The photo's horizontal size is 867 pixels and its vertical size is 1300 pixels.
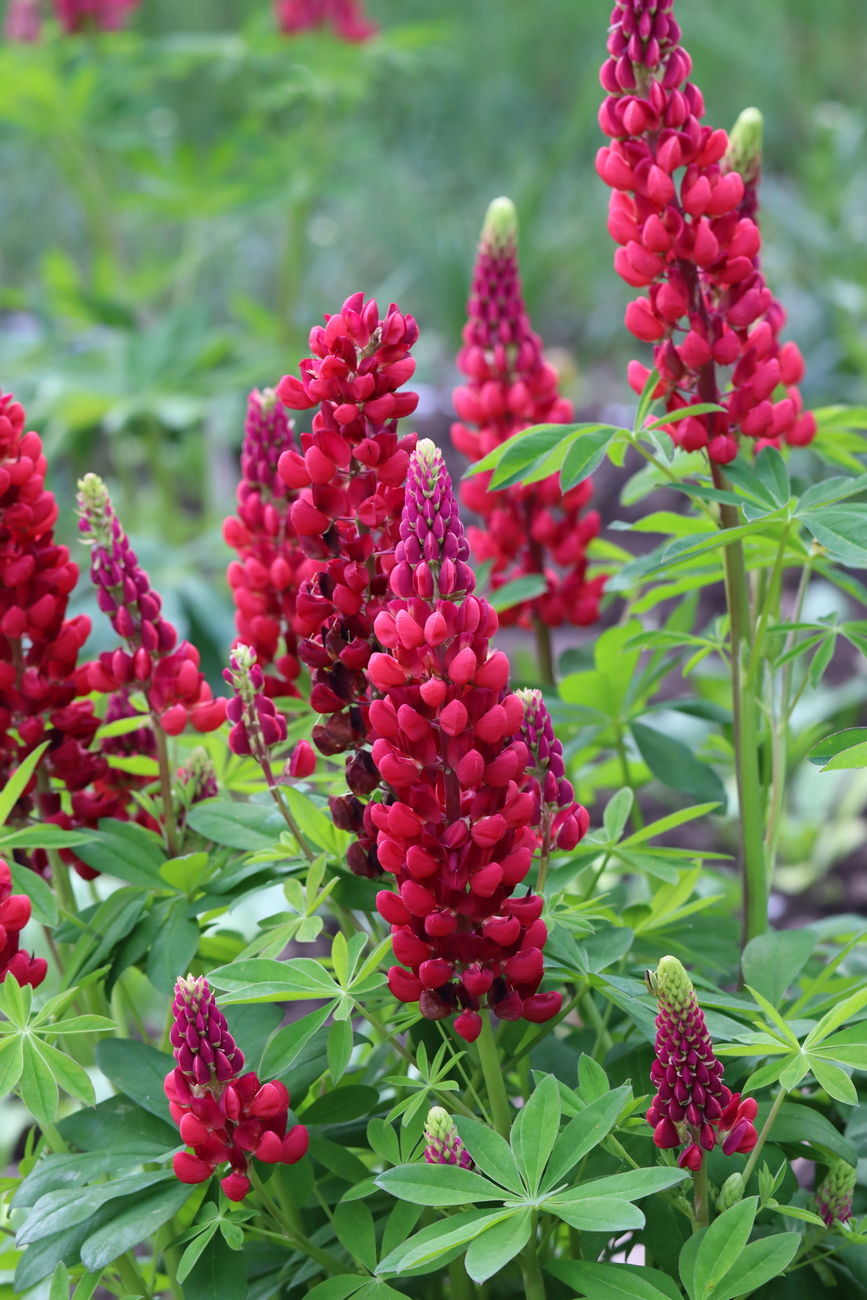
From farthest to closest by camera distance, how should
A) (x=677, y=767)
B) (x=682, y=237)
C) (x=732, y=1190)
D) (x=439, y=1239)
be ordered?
(x=677, y=767)
(x=682, y=237)
(x=732, y=1190)
(x=439, y=1239)

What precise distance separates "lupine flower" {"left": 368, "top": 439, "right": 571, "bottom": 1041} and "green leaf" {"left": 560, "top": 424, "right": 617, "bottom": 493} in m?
0.24

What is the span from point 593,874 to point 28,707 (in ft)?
1.97

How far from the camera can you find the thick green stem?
1227 mm

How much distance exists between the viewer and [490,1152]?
90 cm

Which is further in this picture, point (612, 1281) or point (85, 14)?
point (85, 14)

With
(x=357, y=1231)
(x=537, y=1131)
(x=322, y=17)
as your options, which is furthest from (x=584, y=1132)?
(x=322, y=17)

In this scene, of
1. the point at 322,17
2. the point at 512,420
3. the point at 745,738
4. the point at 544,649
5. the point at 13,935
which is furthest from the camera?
the point at 322,17

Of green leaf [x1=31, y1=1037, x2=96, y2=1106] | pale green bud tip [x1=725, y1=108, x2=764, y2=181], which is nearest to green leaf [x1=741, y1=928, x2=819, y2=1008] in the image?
green leaf [x1=31, y1=1037, x2=96, y2=1106]

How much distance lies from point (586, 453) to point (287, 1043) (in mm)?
577

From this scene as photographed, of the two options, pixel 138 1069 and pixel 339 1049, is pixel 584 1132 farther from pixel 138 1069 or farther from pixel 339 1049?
pixel 138 1069

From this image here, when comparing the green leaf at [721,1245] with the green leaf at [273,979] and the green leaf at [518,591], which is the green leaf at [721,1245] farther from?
the green leaf at [518,591]

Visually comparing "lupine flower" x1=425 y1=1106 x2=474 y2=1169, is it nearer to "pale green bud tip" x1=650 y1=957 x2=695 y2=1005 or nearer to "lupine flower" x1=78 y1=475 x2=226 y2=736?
"pale green bud tip" x1=650 y1=957 x2=695 y2=1005

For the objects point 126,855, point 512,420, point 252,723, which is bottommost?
point 126,855

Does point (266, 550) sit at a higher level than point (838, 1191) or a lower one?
higher
